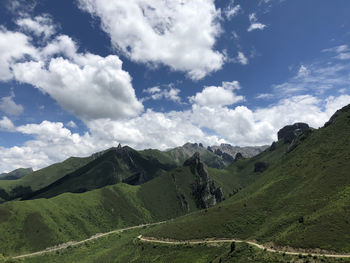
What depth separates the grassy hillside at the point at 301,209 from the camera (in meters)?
93.1

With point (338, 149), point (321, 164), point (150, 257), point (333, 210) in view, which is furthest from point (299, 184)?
point (150, 257)

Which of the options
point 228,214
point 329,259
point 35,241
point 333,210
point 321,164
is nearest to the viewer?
point 329,259

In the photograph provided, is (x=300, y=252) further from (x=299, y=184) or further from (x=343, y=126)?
(x=343, y=126)

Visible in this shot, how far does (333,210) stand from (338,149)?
83724mm

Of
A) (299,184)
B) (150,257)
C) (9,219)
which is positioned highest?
(9,219)

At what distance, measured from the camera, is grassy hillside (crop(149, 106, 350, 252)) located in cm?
9312

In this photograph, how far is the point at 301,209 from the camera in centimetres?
12094

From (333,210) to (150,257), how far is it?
93.3m

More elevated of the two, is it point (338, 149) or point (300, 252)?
point (338, 149)

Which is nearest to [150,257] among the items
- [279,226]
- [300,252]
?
[279,226]

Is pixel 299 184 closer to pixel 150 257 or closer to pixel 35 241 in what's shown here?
pixel 150 257

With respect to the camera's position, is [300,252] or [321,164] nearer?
[300,252]

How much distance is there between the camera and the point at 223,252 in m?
112

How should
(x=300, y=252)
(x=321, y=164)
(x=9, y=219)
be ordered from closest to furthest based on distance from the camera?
(x=300, y=252) → (x=321, y=164) → (x=9, y=219)
